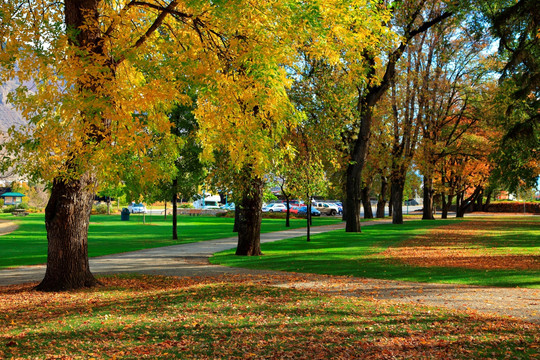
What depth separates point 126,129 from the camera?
31.0 feet

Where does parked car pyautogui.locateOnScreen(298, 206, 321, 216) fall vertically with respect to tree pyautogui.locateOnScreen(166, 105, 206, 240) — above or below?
below

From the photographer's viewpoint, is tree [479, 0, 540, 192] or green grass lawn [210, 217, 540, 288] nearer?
green grass lawn [210, 217, 540, 288]

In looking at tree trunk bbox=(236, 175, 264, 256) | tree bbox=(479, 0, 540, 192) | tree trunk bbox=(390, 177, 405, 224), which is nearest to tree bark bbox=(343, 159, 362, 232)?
tree bbox=(479, 0, 540, 192)

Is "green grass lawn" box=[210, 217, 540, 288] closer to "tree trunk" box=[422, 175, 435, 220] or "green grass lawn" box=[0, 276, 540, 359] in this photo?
"green grass lawn" box=[0, 276, 540, 359]

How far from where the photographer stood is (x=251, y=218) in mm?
18203

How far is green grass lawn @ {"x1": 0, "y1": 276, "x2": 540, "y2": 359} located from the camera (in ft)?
20.0

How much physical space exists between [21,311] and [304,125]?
12.4 metres

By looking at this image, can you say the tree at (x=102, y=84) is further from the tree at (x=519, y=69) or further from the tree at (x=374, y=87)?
the tree at (x=374, y=87)

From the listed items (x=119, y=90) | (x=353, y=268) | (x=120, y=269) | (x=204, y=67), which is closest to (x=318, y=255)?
(x=353, y=268)

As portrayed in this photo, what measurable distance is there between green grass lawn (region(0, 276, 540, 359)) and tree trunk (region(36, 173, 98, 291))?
2.40 ft

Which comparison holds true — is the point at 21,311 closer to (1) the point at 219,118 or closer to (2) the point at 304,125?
(1) the point at 219,118

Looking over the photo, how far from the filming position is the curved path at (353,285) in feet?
31.2

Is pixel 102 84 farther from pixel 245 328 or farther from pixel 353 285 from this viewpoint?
pixel 353 285

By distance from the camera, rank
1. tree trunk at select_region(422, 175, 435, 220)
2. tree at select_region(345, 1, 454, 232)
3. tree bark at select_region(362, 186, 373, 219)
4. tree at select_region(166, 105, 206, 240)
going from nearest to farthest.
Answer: tree at select_region(345, 1, 454, 232) → tree at select_region(166, 105, 206, 240) → tree trunk at select_region(422, 175, 435, 220) → tree bark at select_region(362, 186, 373, 219)
